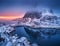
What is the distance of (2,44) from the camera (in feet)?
5.37

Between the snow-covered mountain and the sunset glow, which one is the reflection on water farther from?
the sunset glow

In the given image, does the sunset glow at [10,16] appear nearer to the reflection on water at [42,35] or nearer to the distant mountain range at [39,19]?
the distant mountain range at [39,19]

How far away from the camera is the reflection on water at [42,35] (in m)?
1.67

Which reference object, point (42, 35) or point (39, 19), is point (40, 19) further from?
point (42, 35)

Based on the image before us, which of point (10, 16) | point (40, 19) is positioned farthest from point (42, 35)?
point (10, 16)

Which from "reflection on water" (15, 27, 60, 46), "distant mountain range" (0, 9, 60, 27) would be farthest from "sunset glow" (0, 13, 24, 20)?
"reflection on water" (15, 27, 60, 46)

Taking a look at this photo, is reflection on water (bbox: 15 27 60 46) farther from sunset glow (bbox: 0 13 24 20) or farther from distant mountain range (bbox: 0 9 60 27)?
sunset glow (bbox: 0 13 24 20)

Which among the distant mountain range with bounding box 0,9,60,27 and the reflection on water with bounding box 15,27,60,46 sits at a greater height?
the distant mountain range with bounding box 0,9,60,27

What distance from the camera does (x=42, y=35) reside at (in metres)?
1.70

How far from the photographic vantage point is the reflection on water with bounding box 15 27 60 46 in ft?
5.49

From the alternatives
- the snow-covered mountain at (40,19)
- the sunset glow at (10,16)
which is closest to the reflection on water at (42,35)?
the snow-covered mountain at (40,19)

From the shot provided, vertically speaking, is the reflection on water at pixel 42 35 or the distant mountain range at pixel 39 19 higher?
the distant mountain range at pixel 39 19

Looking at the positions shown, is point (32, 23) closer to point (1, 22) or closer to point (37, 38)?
point (37, 38)

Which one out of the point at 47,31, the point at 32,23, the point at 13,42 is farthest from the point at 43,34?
the point at 13,42
